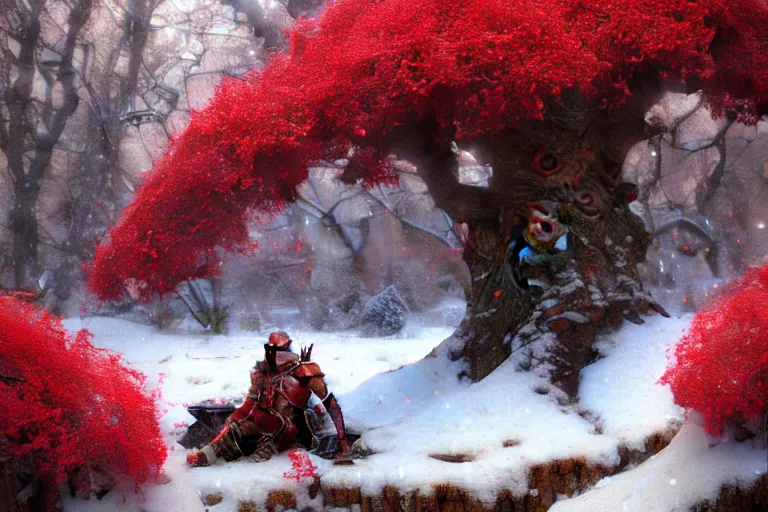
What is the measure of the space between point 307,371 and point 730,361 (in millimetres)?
2139

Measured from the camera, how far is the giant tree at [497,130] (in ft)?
13.1

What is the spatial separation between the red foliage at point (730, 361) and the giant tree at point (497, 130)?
57.2 inches

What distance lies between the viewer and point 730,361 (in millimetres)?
2646

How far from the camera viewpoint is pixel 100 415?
278cm

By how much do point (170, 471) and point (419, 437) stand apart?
4.45ft

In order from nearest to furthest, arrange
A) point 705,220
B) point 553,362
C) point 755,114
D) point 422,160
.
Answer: point 553,362
point 755,114
point 422,160
point 705,220

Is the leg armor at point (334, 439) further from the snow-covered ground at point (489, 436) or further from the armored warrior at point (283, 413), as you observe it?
the snow-covered ground at point (489, 436)

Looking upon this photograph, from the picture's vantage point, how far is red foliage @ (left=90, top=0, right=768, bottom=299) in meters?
3.93

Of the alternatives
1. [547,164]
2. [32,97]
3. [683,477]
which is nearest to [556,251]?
[547,164]

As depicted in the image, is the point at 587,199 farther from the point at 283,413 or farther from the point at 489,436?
the point at 283,413

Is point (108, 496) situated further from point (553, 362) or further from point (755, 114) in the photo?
point (755, 114)

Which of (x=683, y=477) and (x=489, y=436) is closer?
(x=683, y=477)

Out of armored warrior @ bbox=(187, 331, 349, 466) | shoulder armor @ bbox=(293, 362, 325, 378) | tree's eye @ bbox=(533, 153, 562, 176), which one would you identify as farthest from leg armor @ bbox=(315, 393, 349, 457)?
tree's eye @ bbox=(533, 153, 562, 176)

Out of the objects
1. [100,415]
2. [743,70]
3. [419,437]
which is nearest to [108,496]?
[100,415]
